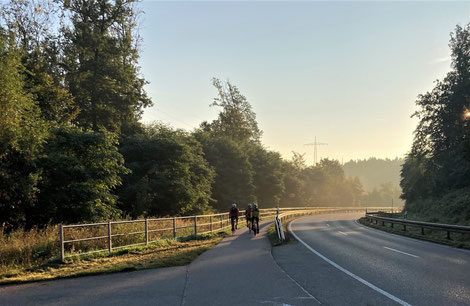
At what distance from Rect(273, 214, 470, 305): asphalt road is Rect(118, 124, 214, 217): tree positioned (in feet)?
61.1

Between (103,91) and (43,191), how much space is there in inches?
616

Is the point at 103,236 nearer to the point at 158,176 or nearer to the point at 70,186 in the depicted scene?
the point at 70,186

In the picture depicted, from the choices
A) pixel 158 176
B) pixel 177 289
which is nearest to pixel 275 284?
pixel 177 289

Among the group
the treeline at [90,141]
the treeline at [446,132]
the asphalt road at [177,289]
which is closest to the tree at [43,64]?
the treeline at [90,141]

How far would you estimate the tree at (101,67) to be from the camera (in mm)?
33344

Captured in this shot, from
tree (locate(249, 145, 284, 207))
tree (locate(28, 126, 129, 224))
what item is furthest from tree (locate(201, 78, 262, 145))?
tree (locate(28, 126, 129, 224))

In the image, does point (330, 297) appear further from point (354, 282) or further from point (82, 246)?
point (82, 246)

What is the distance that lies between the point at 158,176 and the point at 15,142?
51.6ft

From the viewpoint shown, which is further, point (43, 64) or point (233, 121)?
point (233, 121)

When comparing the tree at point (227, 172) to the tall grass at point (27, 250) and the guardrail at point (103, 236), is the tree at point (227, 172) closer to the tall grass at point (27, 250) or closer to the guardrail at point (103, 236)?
the guardrail at point (103, 236)

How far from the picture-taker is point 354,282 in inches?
328

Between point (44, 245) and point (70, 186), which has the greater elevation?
point (70, 186)

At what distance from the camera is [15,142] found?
16.5 meters

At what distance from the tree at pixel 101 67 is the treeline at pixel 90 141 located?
10cm
